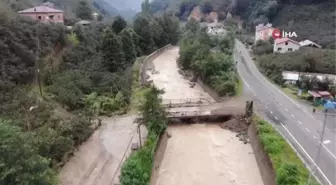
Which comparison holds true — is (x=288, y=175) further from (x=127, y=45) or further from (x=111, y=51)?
(x=127, y=45)

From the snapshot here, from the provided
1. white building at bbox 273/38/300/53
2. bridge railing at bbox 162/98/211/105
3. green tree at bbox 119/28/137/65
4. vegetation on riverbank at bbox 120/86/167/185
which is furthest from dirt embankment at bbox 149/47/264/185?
white building at bbox 273/38/300/53

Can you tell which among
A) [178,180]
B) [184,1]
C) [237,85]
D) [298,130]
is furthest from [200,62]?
[184,1]

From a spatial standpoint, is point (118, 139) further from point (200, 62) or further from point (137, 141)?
point (200, 62)

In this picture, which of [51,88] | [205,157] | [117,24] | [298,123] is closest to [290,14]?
[117,24]

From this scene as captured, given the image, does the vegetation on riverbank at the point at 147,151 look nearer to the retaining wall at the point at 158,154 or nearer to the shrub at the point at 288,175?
the retaining wall at the point at 158,154

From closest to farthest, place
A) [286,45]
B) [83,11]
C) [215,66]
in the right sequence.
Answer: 1. [215,66]
2. [286,45]
3. [83,11]

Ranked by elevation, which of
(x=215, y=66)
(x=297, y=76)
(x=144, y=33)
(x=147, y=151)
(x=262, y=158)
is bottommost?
(x=262, y=158)
